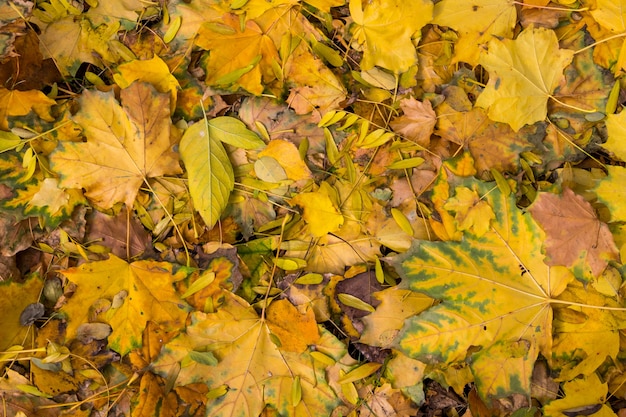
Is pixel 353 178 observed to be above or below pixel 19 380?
above

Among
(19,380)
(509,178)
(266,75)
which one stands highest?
(266,75)

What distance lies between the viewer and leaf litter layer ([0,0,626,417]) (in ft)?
3.54

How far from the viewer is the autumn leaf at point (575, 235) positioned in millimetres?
1040

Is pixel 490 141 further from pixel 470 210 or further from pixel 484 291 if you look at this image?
pixel 484 291

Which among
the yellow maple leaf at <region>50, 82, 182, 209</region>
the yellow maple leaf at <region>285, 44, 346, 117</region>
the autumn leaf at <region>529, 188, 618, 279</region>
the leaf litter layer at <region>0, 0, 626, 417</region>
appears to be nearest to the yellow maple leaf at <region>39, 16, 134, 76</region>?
the leaf litter layer at <region>0, 0, 626, 417</region>

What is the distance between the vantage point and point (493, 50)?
42.9 inches

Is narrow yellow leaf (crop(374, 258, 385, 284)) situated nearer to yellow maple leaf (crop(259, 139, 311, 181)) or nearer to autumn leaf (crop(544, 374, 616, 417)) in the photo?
yellow maple leaf (crop(259, 139, 311, 181))

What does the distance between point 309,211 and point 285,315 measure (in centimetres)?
25

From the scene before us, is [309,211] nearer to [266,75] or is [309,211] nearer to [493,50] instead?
[266,75]

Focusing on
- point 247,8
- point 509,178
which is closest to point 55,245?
point 247,8

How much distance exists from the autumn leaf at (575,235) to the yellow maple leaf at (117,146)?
2.67ft

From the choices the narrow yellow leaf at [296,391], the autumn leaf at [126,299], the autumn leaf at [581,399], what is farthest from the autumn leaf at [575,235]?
the autumn leaf at [126,299]

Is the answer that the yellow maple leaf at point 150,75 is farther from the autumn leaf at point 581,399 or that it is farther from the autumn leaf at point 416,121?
the autumn leaf at point 581,399

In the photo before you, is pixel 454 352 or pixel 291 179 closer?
pixel 454 352
